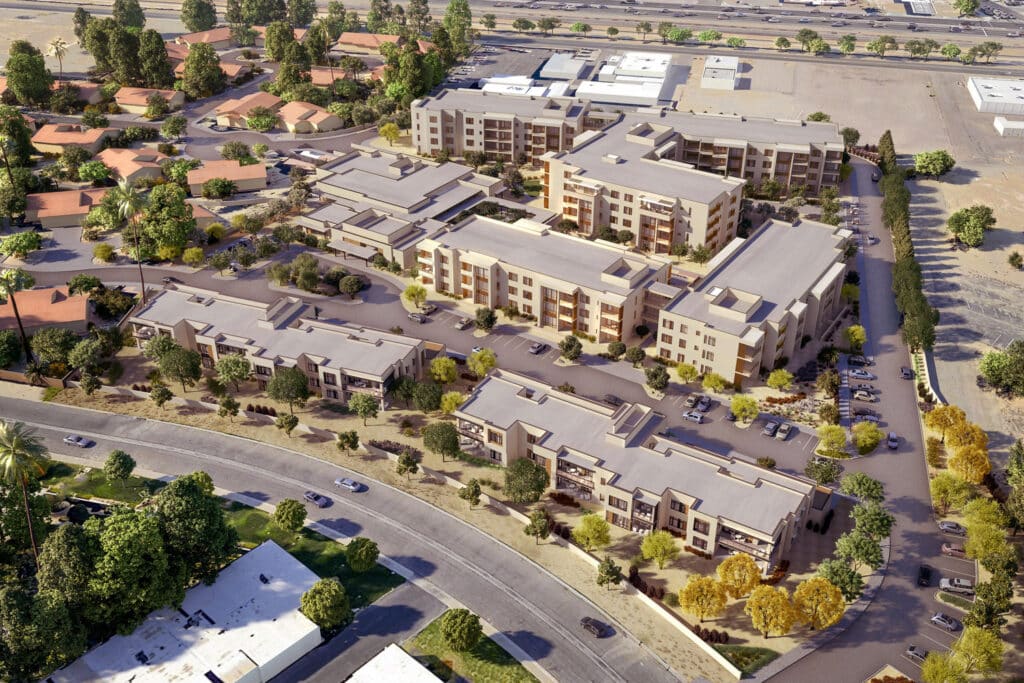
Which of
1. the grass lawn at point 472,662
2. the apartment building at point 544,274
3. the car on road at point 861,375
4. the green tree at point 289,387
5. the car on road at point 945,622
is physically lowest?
the grass lawn at point 472,662

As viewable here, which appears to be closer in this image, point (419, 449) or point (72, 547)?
point (72, 547)

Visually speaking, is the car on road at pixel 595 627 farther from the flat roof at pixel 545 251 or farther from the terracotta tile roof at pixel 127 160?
the terracotta tile roof at pixel 127 160

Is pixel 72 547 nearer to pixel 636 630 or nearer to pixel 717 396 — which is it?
pixel 636 630

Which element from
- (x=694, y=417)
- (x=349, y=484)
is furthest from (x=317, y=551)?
(x=694, y=417)

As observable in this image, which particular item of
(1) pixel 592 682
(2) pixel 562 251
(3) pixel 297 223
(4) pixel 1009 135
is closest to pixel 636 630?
(1) pixel 592 682

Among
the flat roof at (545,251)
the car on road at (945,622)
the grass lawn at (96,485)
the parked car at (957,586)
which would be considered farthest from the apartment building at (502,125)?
the car on road at (945,622)

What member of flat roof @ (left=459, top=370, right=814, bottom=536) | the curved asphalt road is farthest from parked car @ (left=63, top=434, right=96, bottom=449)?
flat roof @ (left=459, top=370, right=814, bottom=536)
